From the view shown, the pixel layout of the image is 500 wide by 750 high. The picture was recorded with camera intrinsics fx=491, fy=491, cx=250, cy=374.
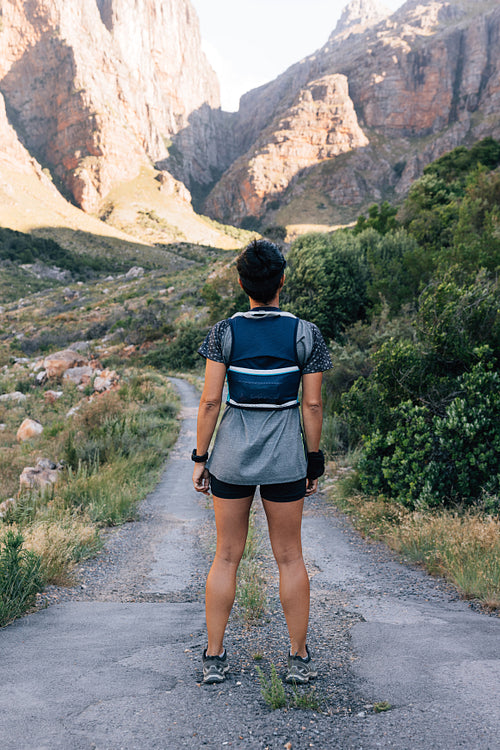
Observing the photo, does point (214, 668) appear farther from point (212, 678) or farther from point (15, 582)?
point (15, 582)

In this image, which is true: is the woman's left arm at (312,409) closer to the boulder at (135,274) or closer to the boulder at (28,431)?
the boulder at (28,431)

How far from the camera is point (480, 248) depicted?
9648mm

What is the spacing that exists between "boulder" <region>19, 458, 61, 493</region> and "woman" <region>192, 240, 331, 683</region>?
5468mm

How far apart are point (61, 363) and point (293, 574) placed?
72.3ft

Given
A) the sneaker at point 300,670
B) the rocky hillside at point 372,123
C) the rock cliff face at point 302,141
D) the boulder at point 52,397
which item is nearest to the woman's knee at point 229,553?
the sneaker at point 300,670

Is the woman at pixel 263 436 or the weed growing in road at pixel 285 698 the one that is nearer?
the weed growing in road at pixel 285 698

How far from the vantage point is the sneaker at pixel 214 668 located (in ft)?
8.02

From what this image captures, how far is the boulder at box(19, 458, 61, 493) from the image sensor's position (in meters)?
7.59

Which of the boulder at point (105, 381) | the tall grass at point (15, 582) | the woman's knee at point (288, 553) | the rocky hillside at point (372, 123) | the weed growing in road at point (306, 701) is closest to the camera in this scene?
the weed growing in road at point (306, 701)

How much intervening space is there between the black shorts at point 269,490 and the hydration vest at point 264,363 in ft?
1.29

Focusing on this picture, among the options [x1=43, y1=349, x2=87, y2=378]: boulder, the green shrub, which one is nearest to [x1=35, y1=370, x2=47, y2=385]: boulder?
[x1=43, y1=349, x2=87, y2=378]: boulder

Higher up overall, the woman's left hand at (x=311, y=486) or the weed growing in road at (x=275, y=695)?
the woman's left hand at (x=311, y=486)

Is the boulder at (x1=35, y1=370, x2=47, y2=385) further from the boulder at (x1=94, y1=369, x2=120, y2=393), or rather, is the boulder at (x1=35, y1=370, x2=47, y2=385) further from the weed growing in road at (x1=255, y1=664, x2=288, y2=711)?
the weed growing in road at (x1=255, y1=664, x2=288, y2=711)

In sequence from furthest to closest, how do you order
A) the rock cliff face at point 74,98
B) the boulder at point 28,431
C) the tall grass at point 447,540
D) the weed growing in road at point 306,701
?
the rock cliff face at point 74,98, the boulder at point 28,431, the tall grass at point 447,540, the weed growing in road at point 306,701
